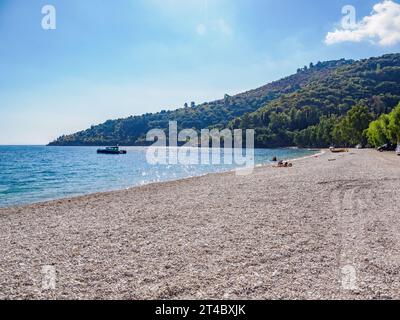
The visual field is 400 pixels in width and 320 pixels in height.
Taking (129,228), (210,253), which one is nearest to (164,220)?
(129,228)

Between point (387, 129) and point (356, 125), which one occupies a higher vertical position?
point (356, 125)

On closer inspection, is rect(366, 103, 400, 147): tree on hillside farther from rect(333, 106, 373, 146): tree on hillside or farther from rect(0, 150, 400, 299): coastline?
rect(0, 150, 400, 299): coastline

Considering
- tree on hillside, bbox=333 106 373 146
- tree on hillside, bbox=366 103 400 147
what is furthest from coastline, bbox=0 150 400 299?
tree on hillside, bbox=333 106 373 146

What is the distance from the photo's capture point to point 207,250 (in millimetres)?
10578

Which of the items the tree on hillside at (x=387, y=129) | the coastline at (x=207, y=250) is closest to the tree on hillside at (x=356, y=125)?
the tree on hillside at (x=387, y=129)

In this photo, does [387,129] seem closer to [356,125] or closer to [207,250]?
[356,125]

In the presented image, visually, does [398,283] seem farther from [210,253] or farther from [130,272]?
[130,272]

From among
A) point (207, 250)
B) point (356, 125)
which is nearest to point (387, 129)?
point (356, 125)

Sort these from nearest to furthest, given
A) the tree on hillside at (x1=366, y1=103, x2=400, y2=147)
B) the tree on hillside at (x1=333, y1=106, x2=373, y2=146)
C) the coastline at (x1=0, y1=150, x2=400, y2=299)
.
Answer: the coastline at (x1=0, y1=150, x2=400, y2=299) → the tree on hillside at (x1=366, y1=103, x2=400, y2=147) → the tree on hillside at (x1=333, y1=106, x2=373, y2=146)

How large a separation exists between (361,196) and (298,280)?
571 inches

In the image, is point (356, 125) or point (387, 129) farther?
point (356, 125)

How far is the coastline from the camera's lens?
7.67 m
